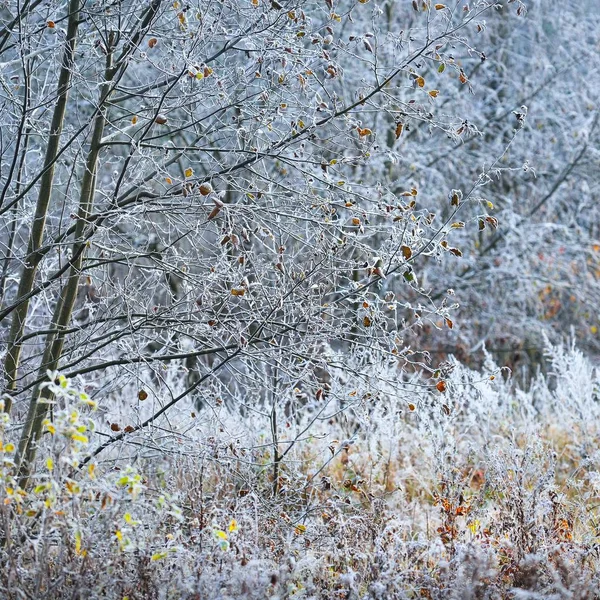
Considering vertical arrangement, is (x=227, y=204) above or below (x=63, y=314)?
above

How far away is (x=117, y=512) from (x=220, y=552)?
575 millimetres

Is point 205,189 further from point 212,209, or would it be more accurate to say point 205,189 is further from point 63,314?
point 63,314

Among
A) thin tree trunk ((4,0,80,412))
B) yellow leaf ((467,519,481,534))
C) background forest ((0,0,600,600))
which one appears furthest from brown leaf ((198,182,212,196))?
yellow leaf ((467,519,481,534))

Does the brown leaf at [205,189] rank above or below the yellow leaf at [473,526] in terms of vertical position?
above

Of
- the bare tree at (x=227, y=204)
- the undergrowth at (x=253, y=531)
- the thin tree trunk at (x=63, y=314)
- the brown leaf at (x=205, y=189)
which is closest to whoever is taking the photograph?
the undergrowth at (x=253, y=531)

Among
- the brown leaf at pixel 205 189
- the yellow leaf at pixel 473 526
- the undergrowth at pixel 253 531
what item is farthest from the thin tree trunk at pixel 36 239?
the yellow leaf at pixel 473 526

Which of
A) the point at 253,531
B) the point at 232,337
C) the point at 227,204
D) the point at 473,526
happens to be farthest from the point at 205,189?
the point at 473,526

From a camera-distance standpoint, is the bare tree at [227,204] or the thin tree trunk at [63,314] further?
the thin tree trunk at [63,314]

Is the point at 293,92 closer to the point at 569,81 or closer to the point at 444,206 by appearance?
the point at 444,206

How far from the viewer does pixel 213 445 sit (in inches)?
149

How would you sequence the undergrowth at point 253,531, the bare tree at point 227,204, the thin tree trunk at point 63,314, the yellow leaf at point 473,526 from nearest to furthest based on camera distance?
the undergrowth at point 253,531
the bare tree at point 227,204
the thin tree trunk at point 63,314
the yellow leaf at point 473,526

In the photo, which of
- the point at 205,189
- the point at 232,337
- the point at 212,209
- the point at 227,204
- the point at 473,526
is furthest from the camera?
the point at 473,526

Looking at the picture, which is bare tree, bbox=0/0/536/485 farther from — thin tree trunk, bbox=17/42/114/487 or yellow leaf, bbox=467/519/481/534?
yellow leaf, bbox=467/519/481/534

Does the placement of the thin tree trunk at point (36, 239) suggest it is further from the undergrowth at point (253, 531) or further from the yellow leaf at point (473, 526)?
the yellow leaf at point (473, 526)
